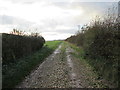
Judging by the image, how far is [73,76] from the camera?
1262cm

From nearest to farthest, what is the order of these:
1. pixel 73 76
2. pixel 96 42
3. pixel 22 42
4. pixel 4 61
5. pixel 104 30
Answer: pixel 73 76 < pixel 4 61 < pixel 104 30 < pixel 96 42 < pixel 22 42

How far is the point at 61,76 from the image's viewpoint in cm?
1263

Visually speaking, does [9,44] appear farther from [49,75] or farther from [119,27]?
[119,27]

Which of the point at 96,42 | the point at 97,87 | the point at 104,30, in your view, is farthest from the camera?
the point at 96,42

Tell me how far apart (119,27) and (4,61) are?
23.1ft

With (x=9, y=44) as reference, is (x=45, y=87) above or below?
below

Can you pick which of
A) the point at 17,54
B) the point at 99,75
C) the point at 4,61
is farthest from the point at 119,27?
the point at 17,54

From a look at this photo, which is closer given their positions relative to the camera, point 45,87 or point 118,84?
point 118,84

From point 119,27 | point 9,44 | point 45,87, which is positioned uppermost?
point 119,27

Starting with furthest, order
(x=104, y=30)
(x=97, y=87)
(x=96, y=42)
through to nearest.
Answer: (x=96, y=42)
(x=104, y=30)
(x=97, y=87)

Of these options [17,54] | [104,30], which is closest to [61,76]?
[104,30]

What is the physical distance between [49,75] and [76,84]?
8.83ft

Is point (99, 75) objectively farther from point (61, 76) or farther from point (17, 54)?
point (17, 54)

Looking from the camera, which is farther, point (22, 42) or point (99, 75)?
point (22, 42)
